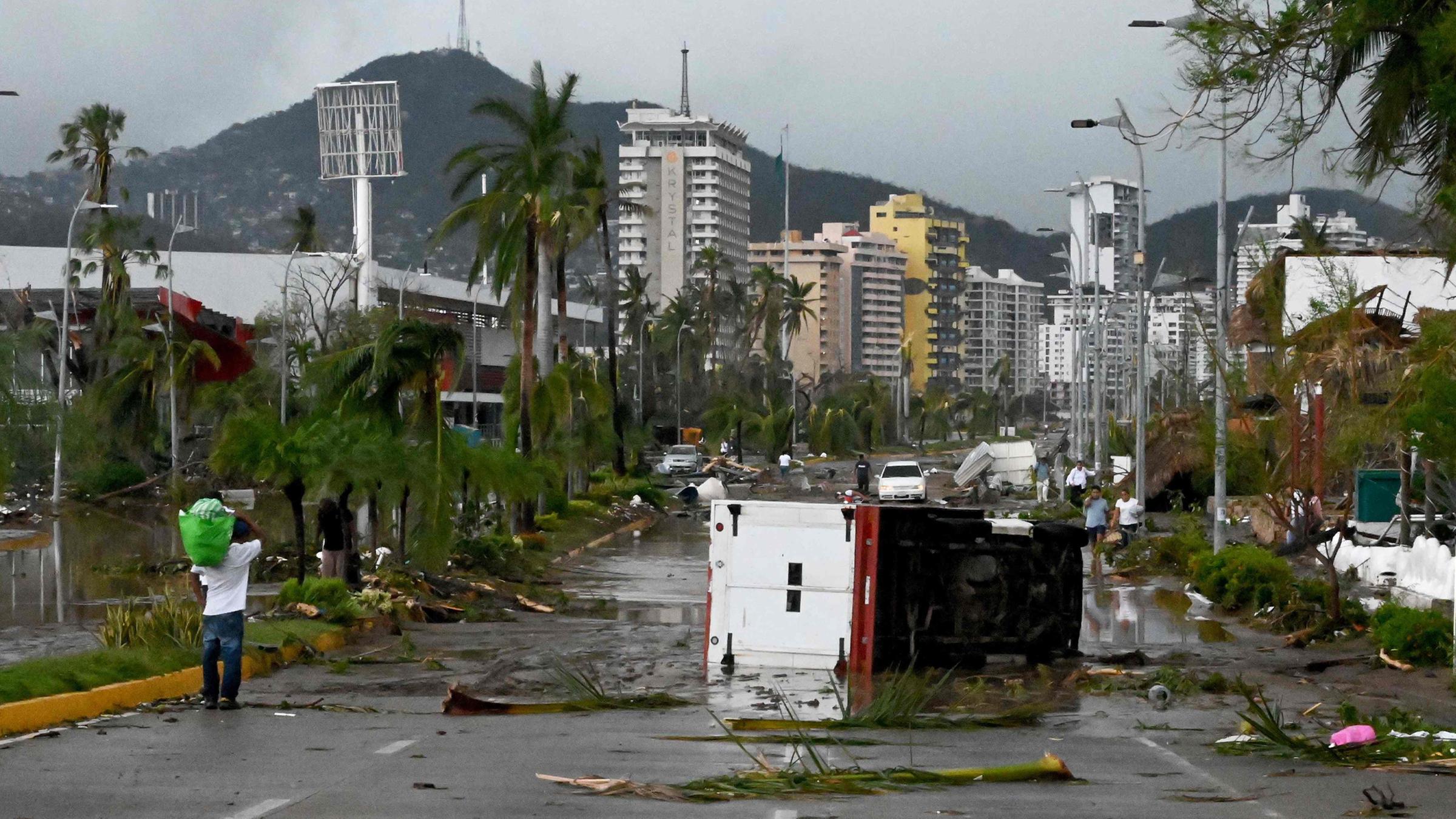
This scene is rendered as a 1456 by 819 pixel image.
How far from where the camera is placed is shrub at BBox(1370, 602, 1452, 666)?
17.2 meters

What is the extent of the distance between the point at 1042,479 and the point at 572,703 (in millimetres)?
52682

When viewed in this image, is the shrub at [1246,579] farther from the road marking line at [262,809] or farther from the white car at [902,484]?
the white car at [902,484]

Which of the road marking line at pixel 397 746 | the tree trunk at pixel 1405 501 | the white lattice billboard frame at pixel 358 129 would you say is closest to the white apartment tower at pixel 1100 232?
the tree trunk at pixel 1405 501

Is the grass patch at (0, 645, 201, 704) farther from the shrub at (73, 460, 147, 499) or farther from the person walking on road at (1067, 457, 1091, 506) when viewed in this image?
the shrub at (73, 460, 147, 499)

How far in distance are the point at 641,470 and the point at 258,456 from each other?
148ft

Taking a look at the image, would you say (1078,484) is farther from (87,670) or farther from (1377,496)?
(87,670)

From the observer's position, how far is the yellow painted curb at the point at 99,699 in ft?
40.1

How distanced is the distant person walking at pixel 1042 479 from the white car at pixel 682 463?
15399mm

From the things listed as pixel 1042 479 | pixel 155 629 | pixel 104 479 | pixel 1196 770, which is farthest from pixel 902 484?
pixel 1196 770

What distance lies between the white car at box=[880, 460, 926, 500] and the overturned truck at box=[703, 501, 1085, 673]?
3983cm

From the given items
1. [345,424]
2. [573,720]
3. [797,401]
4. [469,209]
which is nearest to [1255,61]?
[573,720]

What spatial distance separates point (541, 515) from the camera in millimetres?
43969

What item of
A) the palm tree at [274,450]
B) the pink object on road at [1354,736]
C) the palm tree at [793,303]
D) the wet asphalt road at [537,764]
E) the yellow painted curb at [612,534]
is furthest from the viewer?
the palm tree at [793,303]

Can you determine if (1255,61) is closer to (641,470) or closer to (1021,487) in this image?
(641,470)
